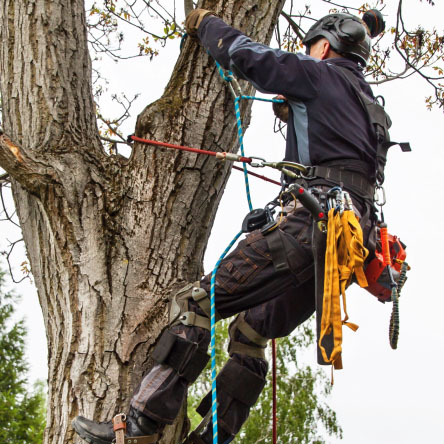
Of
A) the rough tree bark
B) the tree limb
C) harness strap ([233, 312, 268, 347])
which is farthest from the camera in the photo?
the tree limb

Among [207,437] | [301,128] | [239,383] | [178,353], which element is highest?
[301,128]

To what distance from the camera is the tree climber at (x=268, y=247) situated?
118 inches

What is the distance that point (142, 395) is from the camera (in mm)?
2920

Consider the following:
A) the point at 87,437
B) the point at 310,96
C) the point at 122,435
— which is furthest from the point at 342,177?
the point at 87,437

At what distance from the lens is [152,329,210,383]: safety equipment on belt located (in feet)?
9.80

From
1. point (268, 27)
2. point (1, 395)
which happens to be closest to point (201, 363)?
point (268, 27)

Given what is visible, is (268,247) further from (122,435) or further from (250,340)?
(122,435)

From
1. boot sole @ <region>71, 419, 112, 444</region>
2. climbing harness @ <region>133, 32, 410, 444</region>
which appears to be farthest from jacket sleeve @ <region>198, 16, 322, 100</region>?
boot sole @ <region>71, 419, 112, 444</region>

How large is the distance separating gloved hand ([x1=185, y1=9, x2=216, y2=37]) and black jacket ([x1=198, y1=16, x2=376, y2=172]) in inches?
8.1

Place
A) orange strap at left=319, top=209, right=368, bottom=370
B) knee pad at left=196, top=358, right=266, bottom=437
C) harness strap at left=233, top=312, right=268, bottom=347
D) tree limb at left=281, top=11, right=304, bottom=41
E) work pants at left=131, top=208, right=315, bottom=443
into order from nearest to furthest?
orange strap at left=319, top=209, right=368, bottom=370, work pants at left=131, top=208, right=315, bottom=443, knee pad at left=196, top=358, right=266, bottom=437, harness strap at left=233, top=312, right=268, bottom=347, tree limb at left=281, top=11, right=304, bottom=41

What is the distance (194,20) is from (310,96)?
0.75 m

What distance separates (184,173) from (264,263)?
66 cm

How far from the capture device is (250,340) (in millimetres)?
3500

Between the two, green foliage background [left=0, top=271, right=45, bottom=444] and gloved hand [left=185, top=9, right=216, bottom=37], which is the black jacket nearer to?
gloved hand [left=185, top=9, right=216, bottom=37]
